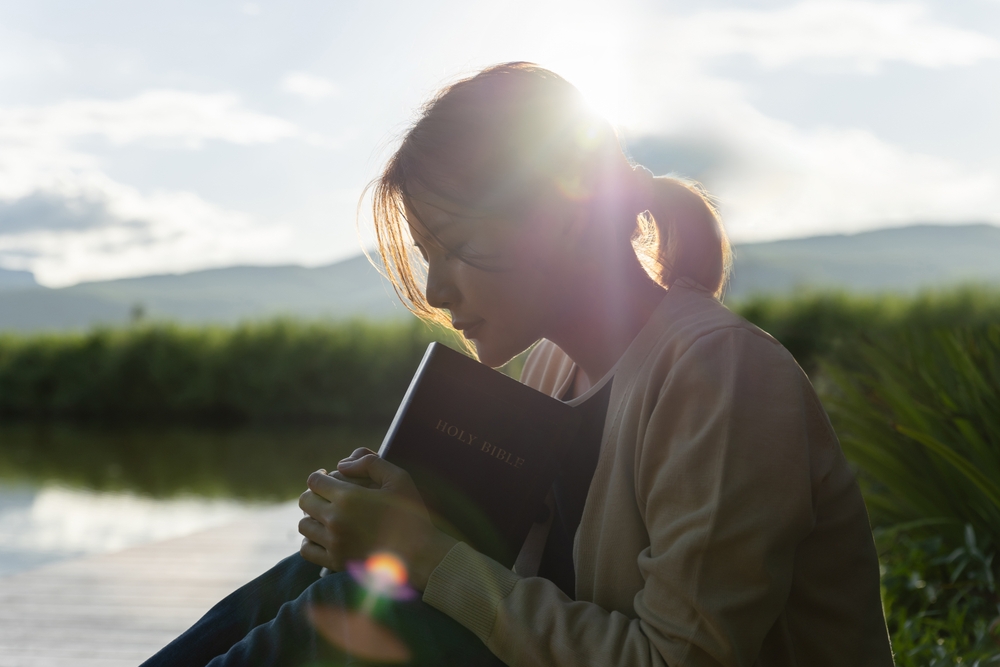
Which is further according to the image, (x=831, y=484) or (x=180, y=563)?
(x=180, y=563)

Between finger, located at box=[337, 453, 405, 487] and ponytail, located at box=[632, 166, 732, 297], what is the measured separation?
448mm

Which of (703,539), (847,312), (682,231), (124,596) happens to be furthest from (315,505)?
(847,312)

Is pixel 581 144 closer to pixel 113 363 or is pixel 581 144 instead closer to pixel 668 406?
pixel 668 406

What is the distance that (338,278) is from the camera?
7681 cm

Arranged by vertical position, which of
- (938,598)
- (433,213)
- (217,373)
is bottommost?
(217,373)

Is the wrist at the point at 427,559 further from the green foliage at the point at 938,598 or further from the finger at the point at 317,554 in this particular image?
the green foliage at the point at 938,598

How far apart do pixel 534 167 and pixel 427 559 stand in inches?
19.1

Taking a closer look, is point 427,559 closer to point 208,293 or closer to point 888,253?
point 888,253

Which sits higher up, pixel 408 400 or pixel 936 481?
pixel 408 400

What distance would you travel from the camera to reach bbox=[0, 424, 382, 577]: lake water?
3.88 metres

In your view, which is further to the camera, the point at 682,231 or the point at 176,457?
the point at 176,457

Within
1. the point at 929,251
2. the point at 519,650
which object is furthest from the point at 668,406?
the point at 929,251

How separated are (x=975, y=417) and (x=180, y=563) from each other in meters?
2.68

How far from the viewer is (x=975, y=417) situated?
1.82m
